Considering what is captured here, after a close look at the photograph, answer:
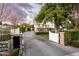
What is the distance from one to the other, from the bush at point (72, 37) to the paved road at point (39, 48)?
7 centimetres

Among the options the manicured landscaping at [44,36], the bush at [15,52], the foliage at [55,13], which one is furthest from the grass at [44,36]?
the bush at [15,52]

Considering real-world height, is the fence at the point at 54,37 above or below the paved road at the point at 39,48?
above

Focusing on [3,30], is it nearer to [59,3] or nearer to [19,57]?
[19,57]

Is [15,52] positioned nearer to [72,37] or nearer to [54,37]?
[54,37]

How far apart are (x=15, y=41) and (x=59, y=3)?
61cm

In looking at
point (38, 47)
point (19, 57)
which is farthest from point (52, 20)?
point (19, 57)

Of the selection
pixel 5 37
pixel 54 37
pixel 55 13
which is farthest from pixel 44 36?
pixel 5 37

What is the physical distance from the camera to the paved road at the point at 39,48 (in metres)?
2.92

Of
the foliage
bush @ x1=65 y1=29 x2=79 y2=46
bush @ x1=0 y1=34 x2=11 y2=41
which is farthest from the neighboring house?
bush @ x1=0 y1=34 x2=11 y2=41

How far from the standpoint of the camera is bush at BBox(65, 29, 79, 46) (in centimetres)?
293

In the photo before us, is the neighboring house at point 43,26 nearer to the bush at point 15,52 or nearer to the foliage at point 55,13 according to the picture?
the foliage at point 55,13

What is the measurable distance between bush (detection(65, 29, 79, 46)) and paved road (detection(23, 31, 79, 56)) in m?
0.07

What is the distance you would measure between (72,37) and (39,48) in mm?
370

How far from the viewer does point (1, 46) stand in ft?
9.56
